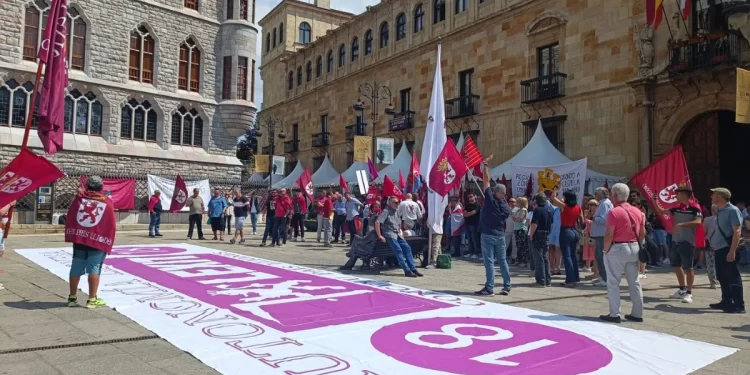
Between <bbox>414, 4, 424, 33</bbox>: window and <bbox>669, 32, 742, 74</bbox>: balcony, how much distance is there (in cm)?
1580

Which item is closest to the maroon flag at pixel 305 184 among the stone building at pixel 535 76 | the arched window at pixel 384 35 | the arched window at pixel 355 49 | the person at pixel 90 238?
Result: the stone building at pixel 535 76

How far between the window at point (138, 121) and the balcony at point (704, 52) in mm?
24019

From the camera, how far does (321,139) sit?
40.3 meters

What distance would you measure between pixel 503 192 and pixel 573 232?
2.13m

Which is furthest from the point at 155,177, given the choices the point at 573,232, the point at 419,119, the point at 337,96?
the point at 573,232

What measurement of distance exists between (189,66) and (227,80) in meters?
2.15

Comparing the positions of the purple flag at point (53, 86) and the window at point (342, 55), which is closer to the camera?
the purple flag at point (53, 86)

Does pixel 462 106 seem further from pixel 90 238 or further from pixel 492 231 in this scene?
pixel 90 238

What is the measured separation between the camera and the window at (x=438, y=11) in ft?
98.5

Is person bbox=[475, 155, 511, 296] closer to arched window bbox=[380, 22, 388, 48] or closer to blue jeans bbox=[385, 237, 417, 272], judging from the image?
blue jeans bbox=[385, 237, 417, 272]

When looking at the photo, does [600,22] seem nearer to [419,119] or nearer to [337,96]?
[419,119]

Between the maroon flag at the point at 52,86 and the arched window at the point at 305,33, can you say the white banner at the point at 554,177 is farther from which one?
the arched window at the point at 305,33

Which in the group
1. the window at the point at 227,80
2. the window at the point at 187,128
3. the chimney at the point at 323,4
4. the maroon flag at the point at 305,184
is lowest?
the maroon flag at the point at 305,184

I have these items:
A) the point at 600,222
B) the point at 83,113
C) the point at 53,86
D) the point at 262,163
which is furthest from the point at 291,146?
the point at 600,222
